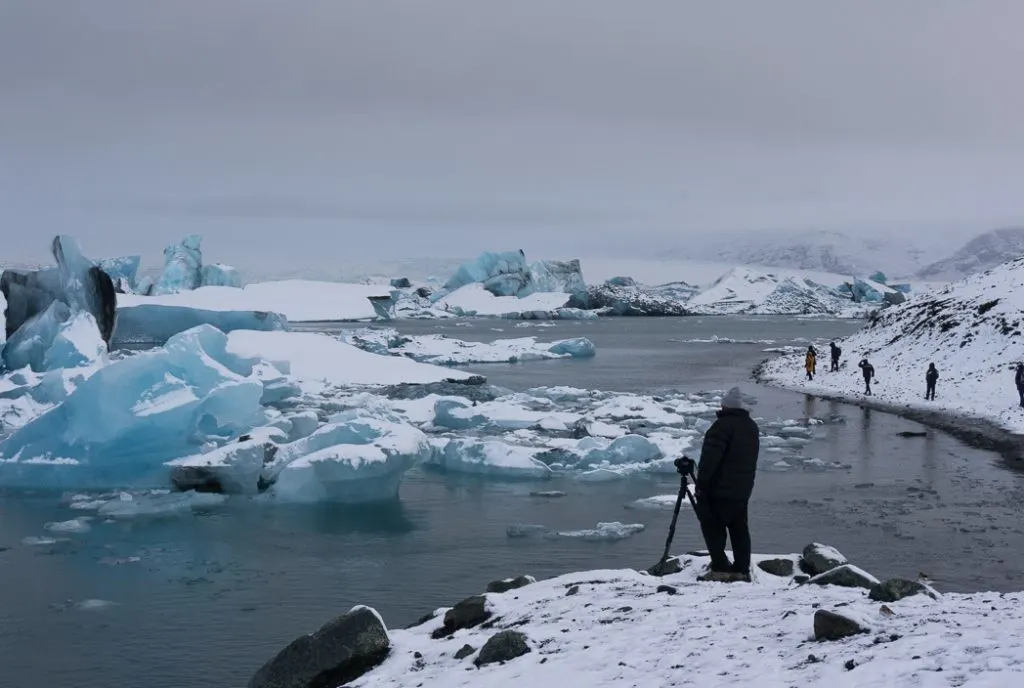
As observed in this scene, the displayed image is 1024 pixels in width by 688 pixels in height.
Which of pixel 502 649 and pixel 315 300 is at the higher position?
pixel 315 300

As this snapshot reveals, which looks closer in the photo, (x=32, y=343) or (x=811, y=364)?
(x=32, y=343)

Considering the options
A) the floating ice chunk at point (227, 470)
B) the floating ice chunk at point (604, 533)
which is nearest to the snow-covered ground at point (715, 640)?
the floating ice chunk at point (604, 533)

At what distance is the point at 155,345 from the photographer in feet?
151

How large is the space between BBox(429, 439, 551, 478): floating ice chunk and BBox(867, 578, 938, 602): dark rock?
33.3 ft

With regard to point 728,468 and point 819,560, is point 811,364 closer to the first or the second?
point 819,560

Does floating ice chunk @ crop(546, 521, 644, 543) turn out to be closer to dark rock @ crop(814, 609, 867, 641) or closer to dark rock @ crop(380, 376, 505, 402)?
dark rock @ crop(814, 609, 867, 641)

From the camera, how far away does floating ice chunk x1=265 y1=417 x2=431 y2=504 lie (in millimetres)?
13938

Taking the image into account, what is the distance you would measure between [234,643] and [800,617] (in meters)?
5.28

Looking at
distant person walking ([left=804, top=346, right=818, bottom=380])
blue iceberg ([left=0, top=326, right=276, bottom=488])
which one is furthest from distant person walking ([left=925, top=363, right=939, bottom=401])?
blue iceberg ([left=0, top=326, right=276, bottom=488])

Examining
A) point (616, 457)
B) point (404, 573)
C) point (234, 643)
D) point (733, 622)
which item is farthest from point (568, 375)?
point (733, 622)

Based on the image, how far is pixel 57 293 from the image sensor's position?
2959cm

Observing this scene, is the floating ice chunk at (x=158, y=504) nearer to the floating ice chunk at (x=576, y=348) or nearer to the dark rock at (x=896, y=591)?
the dark rock at (x=896, y=591)

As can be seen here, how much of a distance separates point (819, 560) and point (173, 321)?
39.3 m

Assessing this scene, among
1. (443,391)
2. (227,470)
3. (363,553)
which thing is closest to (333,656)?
(363,553)
